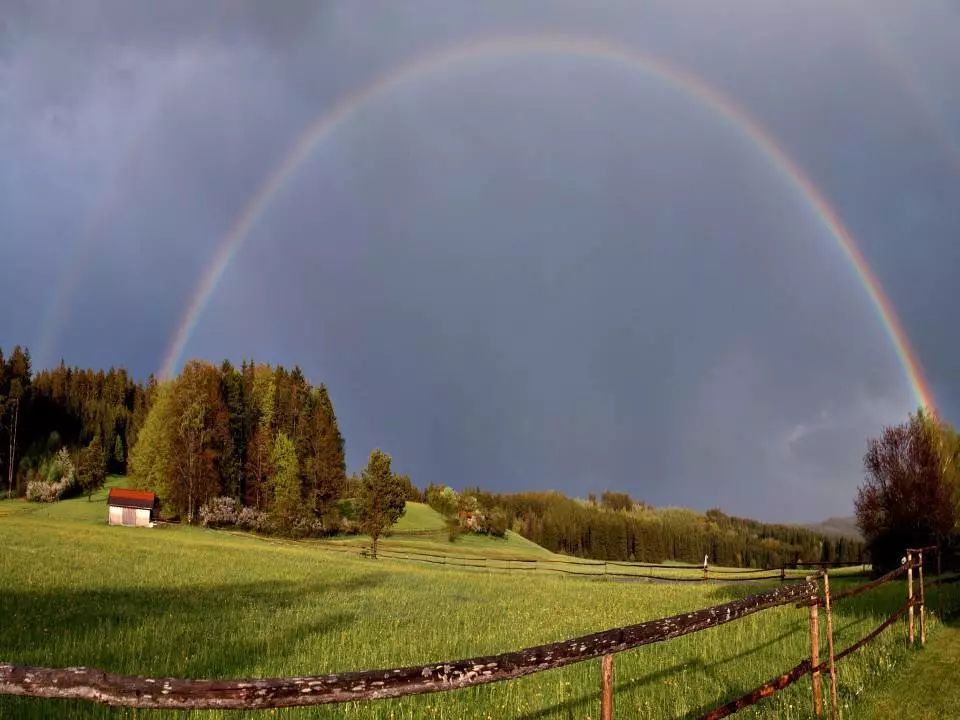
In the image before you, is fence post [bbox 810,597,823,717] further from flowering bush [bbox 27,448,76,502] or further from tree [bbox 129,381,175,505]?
flowering bush [bbox 27,448,76,502]

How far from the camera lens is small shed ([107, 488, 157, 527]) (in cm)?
8088

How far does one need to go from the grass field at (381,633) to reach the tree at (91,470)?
79.7m

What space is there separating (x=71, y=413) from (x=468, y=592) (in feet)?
456

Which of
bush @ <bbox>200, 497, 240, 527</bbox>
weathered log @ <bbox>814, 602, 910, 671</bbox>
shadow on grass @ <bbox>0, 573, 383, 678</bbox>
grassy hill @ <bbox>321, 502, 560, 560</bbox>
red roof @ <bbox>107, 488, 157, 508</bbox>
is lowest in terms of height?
grassy hill @ <bbox>321, 502, 560, 560</bbox>

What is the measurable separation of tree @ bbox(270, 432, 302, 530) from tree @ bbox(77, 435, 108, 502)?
2952 centimetres

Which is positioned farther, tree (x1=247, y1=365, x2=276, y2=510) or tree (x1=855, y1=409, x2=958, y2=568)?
tree (x1=247, y1=365, x2=276, y2=510)

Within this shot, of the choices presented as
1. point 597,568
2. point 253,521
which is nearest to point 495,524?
point 253,521

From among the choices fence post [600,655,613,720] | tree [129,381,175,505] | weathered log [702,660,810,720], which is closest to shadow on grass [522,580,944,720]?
weathered log [702,660,810,720]

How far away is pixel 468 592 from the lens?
3341 centimetres

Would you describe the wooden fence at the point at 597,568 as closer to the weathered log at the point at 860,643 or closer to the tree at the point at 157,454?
the tree at the point at 157,454

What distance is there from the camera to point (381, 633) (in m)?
18.4

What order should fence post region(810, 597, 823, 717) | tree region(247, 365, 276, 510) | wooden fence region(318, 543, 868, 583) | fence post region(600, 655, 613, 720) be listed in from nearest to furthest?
fence post region(600, 655, 613, 720) < fence post region(810, 597, 823, 717) < wooden fence region(318, 543, 868, 583) < tree region(247, 365, 276, 510)

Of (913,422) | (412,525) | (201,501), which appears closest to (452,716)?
(913,422)

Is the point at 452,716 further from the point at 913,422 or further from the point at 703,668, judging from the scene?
the point at 913,422
